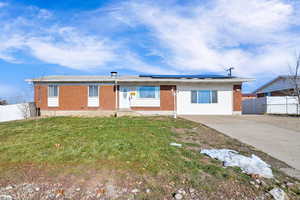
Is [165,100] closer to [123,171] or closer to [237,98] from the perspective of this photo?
[237,98]

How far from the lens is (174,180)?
3.28 m

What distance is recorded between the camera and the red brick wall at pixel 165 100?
15930 millimetres

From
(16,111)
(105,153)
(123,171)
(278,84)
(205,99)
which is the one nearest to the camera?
(123,171)

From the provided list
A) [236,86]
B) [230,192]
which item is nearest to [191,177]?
[230,192]

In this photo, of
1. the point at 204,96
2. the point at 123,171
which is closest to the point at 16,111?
the point at 123,171

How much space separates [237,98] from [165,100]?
6443mm

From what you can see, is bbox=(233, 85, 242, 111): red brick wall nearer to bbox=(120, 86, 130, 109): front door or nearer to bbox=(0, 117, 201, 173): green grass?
bbox=(120, 86, 130, 109): front door

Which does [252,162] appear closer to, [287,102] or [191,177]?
[191,177]

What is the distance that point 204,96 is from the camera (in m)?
16.2

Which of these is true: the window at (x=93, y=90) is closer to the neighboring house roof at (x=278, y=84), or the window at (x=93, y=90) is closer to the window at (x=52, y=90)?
the window at (x=52, y=90)

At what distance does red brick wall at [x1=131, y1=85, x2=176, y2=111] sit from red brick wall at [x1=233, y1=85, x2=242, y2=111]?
17.8 feet

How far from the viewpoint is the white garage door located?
16.0 meters

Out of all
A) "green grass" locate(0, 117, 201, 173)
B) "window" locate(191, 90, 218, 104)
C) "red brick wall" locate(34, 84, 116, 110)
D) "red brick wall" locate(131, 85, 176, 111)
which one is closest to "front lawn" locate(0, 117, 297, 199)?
"green grass" locate(0, 117, 201, 173)

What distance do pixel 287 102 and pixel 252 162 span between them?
18958 millimetres
